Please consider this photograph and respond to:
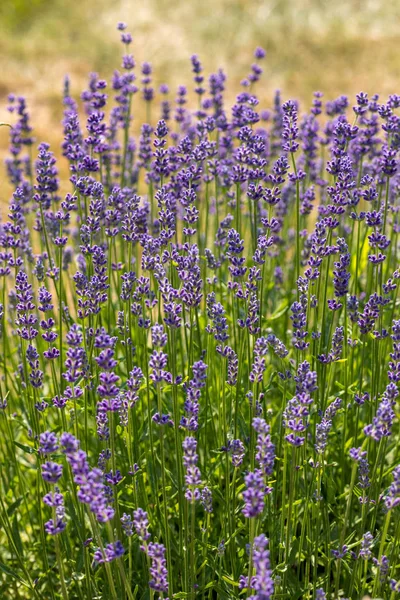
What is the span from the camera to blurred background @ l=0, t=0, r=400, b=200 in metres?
14.7

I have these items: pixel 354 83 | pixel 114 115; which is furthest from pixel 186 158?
pixel 354 83

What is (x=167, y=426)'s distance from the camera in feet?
11.8

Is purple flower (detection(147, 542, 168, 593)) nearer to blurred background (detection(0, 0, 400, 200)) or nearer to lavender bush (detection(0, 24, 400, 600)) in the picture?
lavender bush (detection(0, 24, 400, 600))

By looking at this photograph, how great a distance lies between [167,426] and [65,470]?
56cm

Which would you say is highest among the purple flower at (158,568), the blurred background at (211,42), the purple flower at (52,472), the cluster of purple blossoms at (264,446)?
the blurred background at (211,42)

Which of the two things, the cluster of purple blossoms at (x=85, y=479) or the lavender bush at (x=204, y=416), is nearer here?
the cluster of purple blossoms at (x=85, y=479)

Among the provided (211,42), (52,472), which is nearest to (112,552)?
(52,472)

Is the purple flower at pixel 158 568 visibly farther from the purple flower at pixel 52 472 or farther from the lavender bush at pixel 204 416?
the purple flower at pixel 52 472

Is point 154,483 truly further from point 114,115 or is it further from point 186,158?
point 114,115

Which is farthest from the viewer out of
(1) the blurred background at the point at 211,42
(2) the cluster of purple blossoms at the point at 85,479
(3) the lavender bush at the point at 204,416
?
(1) the blurred background at the point at 211,42

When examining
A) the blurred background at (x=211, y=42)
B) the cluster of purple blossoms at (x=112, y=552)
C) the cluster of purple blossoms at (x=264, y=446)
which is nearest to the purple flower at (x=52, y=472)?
the cluster of purple blossoms at (x=112, y=552)

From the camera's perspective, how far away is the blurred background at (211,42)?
48.3 feet

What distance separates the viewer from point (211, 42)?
53.3 ft

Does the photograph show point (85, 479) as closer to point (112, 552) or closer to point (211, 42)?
point (112, 552)
